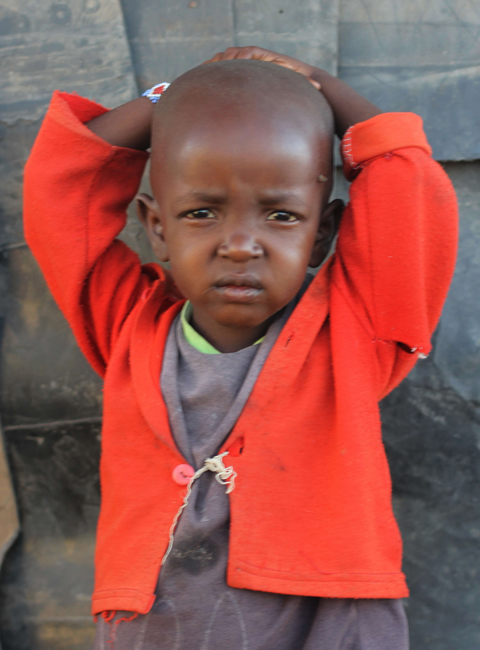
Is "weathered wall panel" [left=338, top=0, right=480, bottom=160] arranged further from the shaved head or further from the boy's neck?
the boy's neck

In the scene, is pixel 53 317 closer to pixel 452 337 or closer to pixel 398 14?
pixel 452 337

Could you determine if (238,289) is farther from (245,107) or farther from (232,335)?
(245,107)

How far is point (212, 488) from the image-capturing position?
3.43ft

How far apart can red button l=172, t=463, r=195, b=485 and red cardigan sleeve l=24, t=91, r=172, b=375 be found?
0.35 meters

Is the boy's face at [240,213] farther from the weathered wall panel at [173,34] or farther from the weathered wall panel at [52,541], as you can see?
the weathered wall panel at [52,541]

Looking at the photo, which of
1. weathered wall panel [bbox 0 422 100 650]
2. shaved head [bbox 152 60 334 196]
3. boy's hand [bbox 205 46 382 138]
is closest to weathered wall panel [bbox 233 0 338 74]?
boy's hand [bbox 205 46 382 138]

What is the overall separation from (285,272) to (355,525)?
48cm

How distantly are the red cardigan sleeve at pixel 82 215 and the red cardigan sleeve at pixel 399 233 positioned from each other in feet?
1.67

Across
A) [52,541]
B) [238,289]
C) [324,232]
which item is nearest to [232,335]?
[238,289]

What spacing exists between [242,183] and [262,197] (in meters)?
0.04

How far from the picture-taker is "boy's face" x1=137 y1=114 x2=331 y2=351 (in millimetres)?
983

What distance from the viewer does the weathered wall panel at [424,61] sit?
1.38 m

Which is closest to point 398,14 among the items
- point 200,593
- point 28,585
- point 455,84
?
point 455,84

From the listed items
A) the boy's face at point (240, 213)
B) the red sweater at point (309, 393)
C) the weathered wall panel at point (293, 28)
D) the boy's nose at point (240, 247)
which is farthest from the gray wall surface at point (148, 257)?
the boy's nose at point (240, 247)
